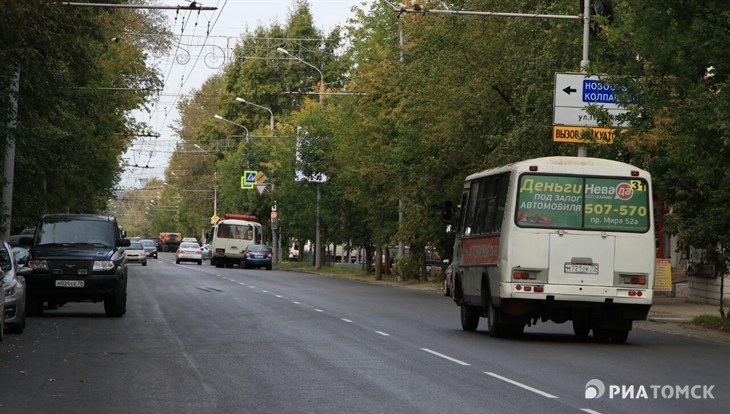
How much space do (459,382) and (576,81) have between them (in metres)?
17.5

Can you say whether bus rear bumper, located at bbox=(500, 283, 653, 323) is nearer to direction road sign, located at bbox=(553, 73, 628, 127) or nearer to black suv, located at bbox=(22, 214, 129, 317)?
black suv, located at bbox=(22, 214, 129, 317)

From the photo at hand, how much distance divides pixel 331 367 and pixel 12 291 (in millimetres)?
7614

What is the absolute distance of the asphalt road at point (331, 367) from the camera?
1294 centimetres

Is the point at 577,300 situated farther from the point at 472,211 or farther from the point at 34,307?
the point at 34,307

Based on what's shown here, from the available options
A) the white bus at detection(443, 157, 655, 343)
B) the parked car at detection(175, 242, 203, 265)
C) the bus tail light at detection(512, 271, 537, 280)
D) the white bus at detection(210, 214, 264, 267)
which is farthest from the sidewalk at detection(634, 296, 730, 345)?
the parked car at detection(175, 242, 203, 265)

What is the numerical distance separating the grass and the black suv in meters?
12.6

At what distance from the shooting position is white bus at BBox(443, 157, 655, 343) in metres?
22.0

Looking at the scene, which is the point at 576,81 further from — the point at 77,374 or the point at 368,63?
the point at 368,63

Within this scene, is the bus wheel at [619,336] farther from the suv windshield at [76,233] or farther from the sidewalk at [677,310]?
the suv windshield at [76,233]

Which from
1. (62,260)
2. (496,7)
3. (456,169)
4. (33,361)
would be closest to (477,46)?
(496,7)

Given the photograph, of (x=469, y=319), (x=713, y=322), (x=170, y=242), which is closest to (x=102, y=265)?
(x=469, y=319)

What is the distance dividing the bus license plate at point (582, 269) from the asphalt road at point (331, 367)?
4.03ft

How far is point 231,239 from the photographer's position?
276 feet

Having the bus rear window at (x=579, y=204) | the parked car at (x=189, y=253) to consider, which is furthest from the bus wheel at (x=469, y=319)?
the parked car at (x=189, y=253)
